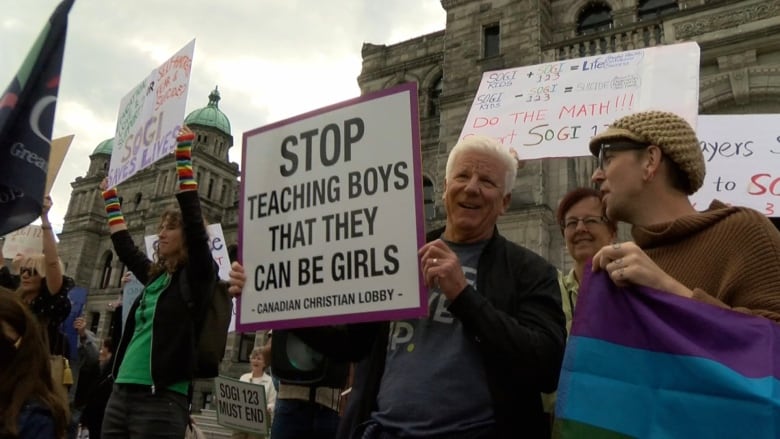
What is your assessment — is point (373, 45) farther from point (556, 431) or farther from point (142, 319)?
point (556, 431)

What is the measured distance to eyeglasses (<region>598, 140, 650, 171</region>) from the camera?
1851 mm

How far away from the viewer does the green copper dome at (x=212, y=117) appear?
2998 centimetres

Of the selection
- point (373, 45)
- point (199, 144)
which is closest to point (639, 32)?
point (373, 45)

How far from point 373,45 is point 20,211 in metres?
16.2

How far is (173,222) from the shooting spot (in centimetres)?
360

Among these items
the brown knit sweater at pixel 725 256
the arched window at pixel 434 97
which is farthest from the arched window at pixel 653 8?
the brown knit sweater at pixel 725 256

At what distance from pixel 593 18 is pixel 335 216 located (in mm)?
12071

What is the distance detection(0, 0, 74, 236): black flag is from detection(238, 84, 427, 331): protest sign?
92cm

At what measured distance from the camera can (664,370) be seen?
1.53 metres

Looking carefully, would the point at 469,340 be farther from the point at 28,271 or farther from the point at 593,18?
the point at 593,18

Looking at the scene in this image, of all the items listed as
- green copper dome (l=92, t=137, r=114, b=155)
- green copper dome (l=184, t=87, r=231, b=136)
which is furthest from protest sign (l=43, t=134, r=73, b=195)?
green copper dome (l=92, t=137, r=114, b=155)

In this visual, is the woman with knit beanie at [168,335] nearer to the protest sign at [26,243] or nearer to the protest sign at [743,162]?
the protest sign at [26,243]

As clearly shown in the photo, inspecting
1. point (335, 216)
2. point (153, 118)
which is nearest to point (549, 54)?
point (153, 118)

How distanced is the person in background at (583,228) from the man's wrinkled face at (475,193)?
1.20 meters
